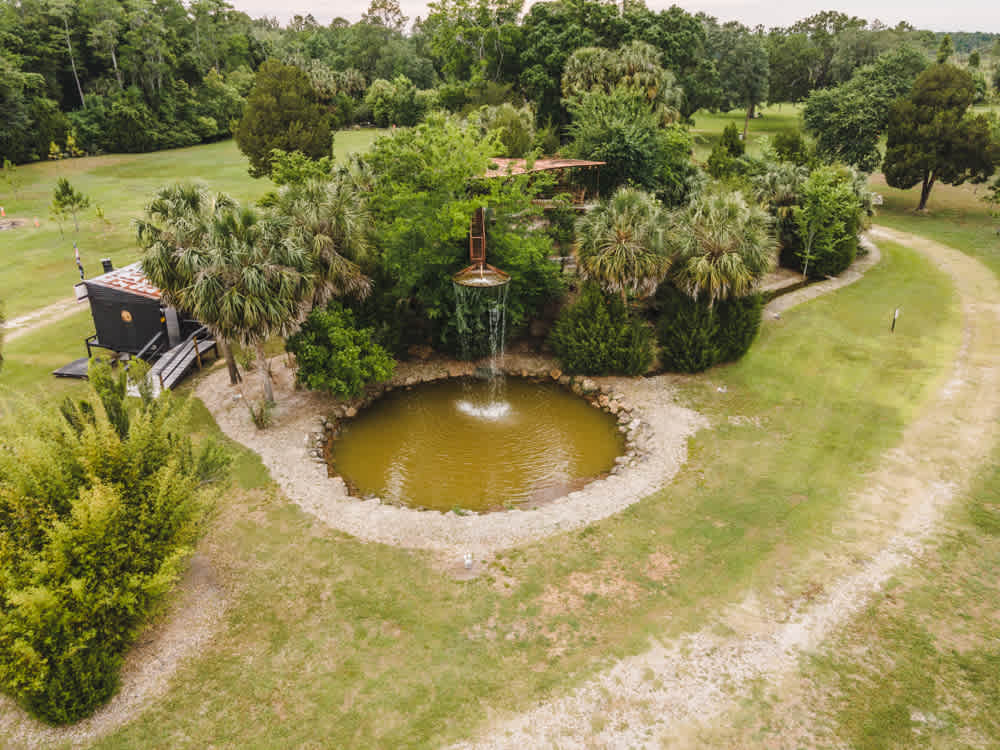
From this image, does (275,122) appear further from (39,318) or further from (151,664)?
(151,664)

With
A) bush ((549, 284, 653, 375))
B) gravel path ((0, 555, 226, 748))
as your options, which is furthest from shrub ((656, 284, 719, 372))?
gravel path ((0, 555, 226, 748))

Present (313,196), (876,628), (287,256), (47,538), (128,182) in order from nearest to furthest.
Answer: (47,538), (876,628), (287,256), (313,196), (128,182)

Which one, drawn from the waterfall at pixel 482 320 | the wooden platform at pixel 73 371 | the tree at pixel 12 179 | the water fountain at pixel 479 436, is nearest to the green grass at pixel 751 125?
the waterfall at pixel 482 320

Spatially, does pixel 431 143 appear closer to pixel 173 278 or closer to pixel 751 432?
pixel 173 278

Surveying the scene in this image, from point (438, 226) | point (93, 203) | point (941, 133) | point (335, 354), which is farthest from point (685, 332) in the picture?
point (93, 203)

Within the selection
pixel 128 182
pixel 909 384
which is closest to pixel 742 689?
pixel 909 384
